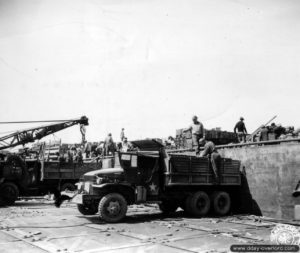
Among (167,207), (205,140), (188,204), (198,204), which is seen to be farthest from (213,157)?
(205,140)

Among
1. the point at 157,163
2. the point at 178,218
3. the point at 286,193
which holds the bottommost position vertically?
the point at 178,218

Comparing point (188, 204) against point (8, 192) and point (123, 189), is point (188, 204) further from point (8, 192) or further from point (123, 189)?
point (8, 192)

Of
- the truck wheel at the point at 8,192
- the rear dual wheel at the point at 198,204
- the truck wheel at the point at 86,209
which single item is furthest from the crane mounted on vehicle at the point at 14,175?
the rear dual wheel at the point at 198,204

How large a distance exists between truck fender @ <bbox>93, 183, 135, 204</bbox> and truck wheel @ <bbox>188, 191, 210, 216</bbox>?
2.37 metres

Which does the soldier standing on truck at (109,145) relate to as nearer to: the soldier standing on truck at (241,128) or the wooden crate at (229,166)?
the soldier standing on truck at (241,128)

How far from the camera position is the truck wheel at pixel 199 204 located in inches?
522

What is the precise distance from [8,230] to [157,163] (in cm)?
527

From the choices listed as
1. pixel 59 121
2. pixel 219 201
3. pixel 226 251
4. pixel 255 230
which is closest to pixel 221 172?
pixel 219 201

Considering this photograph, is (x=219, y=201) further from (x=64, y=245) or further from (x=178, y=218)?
(x=64, y=245)

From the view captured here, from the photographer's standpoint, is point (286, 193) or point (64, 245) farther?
point (286, 193)

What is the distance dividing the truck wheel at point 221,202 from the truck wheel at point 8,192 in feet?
31.8

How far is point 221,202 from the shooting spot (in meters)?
14.1

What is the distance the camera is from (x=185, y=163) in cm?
1325

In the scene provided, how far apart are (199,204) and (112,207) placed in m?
3.62
